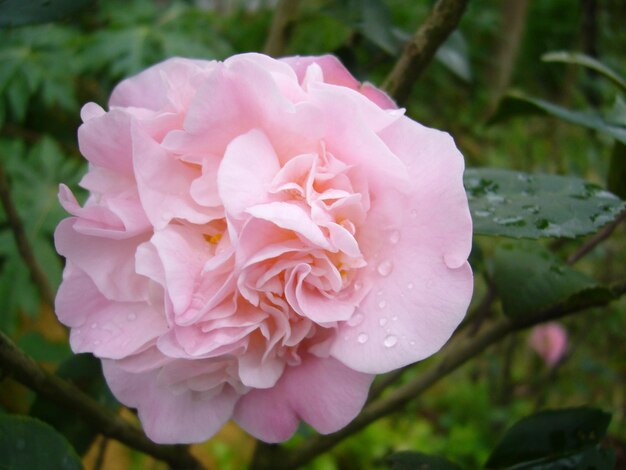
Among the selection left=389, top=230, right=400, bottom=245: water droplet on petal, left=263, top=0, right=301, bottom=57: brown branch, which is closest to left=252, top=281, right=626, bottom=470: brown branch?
left=389, top=230, right=400, bottom=245: water droplet on petal

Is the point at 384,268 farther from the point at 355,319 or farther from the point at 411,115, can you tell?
the point at 411,115

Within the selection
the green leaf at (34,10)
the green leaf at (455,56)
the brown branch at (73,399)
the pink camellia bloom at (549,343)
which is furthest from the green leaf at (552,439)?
the pink camellia bloom at (549,343)

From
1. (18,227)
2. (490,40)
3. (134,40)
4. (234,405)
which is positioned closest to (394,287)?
(234,405)

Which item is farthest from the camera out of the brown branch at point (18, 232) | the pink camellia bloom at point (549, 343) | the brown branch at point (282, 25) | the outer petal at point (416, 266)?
the pink camellia bloom at point (549, 343)

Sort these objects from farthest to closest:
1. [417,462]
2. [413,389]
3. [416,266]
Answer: [413,389], [417,462], [416,266]

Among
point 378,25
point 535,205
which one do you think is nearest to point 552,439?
point 535,205

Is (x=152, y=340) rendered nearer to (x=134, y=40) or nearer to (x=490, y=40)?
(x=134, y=40)

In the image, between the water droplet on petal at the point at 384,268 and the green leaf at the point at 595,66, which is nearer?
the water droplet on petal at the point at 384,268

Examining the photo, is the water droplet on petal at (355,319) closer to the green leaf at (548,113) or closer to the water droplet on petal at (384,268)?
the water droplet on petal at (384,268)
